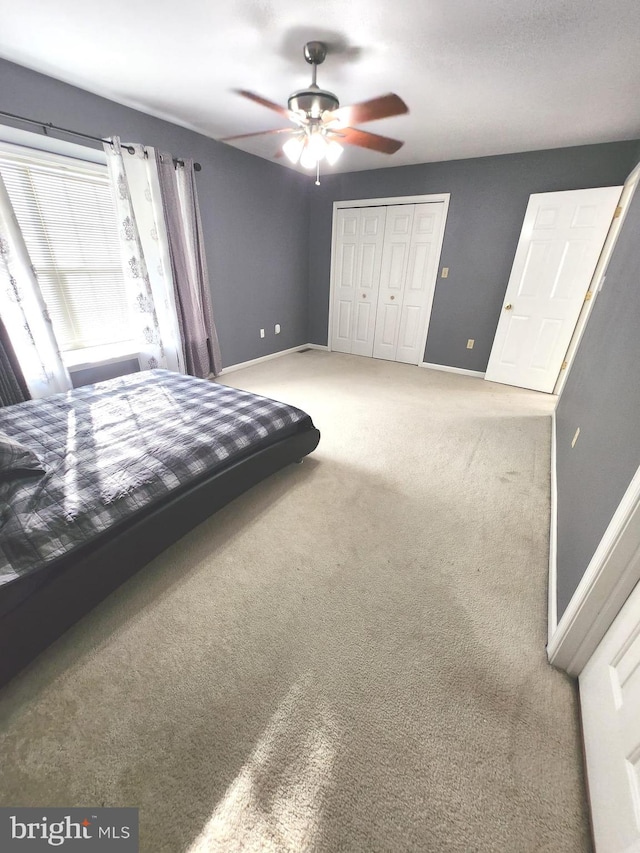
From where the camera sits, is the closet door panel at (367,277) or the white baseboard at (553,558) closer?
the white baseboard at (553,558)

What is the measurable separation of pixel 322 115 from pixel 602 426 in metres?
2.21

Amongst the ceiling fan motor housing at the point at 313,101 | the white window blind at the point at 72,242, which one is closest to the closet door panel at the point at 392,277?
the ceiling fan motor housing at the point at 313,101

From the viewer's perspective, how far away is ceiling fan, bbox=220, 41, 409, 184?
5.73ft

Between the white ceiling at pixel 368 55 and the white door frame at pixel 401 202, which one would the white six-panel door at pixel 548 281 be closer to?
the white ceiling at pixel 368 55

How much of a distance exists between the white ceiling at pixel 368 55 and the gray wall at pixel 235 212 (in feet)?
0.42

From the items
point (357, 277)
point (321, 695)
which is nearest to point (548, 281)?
point (357, 277)

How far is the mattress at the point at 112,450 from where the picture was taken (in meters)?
1.16

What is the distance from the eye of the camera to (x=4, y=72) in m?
2.07

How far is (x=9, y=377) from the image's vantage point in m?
2.30

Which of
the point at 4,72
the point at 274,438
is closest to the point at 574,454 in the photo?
the point at 274,438

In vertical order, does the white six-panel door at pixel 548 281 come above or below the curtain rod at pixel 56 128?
below

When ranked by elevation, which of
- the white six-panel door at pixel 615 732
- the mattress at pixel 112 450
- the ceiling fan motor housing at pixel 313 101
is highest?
the ceiling fan motor housing at pixel 313 101

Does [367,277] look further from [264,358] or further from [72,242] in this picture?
[72,242]

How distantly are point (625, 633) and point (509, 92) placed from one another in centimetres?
319
